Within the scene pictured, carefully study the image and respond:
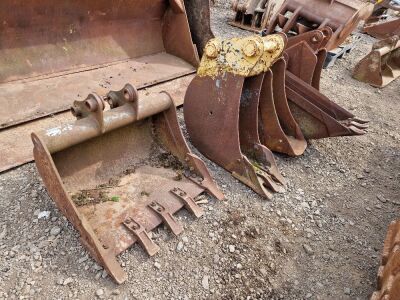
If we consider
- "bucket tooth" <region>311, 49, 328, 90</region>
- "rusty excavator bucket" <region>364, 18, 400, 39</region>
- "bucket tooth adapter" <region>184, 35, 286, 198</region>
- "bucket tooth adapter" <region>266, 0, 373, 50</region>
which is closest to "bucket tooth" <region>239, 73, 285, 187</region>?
"bucket tooth adapter" <region>184, 35, 286, 198</region>

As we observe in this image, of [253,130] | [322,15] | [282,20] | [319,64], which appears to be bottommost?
[253,130]

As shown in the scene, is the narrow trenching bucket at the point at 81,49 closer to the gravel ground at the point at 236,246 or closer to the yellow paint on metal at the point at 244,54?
the gravel ground at the point at 236,246

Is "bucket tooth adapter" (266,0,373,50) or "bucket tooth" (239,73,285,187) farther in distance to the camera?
"bucket tooth adapter" (266,0,373,50)

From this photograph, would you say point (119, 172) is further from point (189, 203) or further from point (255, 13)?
point (255, 13)

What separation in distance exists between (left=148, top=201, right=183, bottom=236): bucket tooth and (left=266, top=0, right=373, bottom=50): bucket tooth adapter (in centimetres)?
374

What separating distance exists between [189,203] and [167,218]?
225 millimetres

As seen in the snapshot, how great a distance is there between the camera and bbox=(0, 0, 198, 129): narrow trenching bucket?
10.5 feet

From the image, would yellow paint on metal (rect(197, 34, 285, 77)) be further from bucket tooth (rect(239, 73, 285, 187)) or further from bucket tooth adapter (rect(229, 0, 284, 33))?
bucket tooth adapter (rect(229, 0, 284, 33))

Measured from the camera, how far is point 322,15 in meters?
5.24

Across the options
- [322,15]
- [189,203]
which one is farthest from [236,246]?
[322,15]

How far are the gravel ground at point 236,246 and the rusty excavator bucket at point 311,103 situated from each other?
1.31 feet

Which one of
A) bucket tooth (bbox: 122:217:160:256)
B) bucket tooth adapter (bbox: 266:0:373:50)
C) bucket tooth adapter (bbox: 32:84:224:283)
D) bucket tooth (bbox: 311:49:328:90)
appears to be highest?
bucket tooth adapter (bbox: 266:0:373:50)

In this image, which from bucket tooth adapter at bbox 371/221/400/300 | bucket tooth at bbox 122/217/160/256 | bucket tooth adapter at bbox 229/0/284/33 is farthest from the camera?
bucket tooth adapter at bbox 229/0/284/33

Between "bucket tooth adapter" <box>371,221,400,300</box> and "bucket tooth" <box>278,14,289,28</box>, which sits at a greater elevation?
"bucket tooth" <box>278,14,289,28</box>
